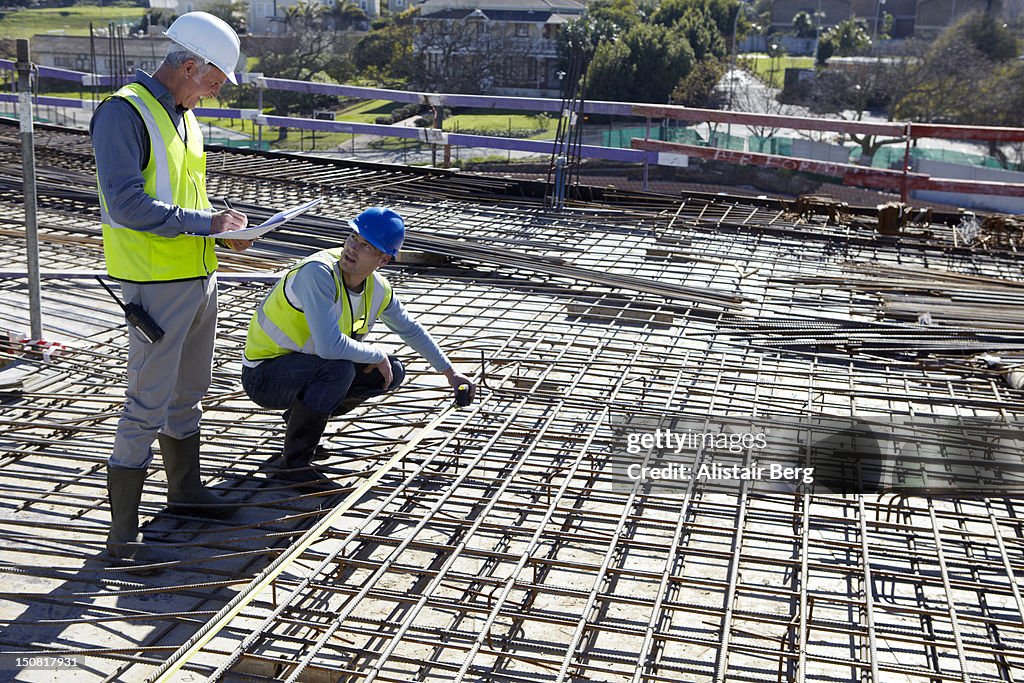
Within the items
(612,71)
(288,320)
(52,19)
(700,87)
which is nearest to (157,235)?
(288,320)

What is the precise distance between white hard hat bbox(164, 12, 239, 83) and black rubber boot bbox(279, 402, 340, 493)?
1.28 metres

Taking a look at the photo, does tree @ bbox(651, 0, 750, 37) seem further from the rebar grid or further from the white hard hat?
the white hard hat

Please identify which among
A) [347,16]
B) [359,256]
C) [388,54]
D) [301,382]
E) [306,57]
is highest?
[347,16]

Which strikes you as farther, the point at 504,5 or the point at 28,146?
the point at 504,5

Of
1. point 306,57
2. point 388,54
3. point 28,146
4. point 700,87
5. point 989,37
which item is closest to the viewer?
point 28,146

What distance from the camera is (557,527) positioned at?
383 cm

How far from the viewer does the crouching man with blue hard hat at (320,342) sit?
3.83 metres

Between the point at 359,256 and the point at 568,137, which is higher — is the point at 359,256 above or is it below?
below

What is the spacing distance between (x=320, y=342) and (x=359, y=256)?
0.35 metres

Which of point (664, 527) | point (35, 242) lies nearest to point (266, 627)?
point (664, 527)

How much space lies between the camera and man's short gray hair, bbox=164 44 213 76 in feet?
11.2

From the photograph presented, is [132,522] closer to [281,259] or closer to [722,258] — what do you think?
[281,259]

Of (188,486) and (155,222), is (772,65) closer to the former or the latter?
(188,486)

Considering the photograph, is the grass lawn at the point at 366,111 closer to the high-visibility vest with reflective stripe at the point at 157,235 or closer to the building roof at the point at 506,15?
the building roof at the point at 506,15
